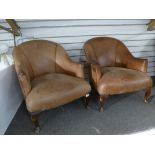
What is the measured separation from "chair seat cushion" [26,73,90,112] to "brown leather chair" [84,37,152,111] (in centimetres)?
22

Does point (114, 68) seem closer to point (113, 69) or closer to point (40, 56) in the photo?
point (113, 69)

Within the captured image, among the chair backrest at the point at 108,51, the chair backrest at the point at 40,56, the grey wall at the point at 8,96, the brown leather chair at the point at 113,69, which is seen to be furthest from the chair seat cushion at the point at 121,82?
the grey wall at the point at 8,96

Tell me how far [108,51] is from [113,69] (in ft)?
1.12

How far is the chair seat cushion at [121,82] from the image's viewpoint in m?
2.00

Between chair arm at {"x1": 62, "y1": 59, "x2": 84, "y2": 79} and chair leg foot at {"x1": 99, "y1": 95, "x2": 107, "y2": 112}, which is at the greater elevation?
chair arm at {"x1": 62, "y1": 59, "x2": 84, "y2": 79}

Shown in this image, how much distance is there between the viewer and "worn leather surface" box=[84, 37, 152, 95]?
2018 millimetres

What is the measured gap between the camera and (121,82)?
2002 millimetres

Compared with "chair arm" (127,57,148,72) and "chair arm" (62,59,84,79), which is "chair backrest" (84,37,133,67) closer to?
"chair arm" (127,57,148,72)

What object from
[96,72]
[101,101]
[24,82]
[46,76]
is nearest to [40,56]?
[46,76]

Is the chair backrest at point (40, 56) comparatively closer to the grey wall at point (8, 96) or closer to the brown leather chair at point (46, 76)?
the brown leather chair at point (46, 76)

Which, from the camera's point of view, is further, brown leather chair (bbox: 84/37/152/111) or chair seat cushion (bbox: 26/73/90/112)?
brown leather chair (bbox: 84/37/152/111)

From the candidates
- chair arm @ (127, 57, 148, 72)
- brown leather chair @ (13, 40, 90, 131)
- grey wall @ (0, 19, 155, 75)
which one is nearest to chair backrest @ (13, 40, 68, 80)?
brown leather chair @ (13, 40, 90, 131)
